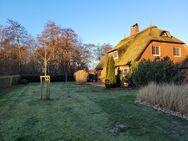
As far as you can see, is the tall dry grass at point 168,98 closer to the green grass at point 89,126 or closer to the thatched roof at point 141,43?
the green grass at point 89,126

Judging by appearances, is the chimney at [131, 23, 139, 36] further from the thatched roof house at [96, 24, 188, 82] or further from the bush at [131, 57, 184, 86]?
the bush at [131, 57, 184, 86]

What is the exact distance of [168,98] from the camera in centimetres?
739

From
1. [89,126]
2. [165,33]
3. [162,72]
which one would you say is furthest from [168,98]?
[165,33]

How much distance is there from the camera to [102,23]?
20.9 metres

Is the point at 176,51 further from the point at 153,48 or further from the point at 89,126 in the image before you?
the point at 89,126

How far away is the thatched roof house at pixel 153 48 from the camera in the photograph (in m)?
21.8

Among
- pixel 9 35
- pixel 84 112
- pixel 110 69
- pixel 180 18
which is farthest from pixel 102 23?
pixel 9 35

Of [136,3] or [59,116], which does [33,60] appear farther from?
[59,116]

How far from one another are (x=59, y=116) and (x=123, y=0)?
11.2 m

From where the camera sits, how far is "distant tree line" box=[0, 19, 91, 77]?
31344 mm

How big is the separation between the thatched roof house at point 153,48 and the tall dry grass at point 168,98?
482 inches

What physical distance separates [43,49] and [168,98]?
30966 mm

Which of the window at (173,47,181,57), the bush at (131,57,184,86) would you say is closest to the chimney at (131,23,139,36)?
the window at (173,47,181,57)

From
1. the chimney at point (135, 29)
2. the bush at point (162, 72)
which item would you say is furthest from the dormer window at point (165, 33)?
the bush at point (162, 72)
